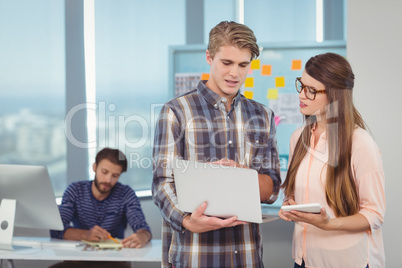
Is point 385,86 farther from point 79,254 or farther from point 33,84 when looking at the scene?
point 33,84

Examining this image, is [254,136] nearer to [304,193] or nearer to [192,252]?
[304,193]

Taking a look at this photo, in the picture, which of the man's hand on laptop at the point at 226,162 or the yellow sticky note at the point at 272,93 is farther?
the yellow sticky note at the point at 272,93

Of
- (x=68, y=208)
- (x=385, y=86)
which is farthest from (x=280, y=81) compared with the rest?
(x=68, y=208)

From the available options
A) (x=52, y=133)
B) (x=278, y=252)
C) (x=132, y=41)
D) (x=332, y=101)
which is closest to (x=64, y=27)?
(x=132, y=41)

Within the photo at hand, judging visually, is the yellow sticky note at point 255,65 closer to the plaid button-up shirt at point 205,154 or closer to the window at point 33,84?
the window at point 33,84

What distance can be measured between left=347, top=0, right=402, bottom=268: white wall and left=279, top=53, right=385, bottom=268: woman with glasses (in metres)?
1.39

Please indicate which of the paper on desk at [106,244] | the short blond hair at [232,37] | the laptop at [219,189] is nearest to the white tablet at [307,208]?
the laptop at [219,189]

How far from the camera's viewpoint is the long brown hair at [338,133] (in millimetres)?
1791

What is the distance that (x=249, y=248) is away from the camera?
5.85ft

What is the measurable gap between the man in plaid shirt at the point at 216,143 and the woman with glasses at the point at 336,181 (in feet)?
0.52

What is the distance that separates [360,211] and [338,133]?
0.30 meters

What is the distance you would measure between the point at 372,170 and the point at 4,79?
314 centimetres

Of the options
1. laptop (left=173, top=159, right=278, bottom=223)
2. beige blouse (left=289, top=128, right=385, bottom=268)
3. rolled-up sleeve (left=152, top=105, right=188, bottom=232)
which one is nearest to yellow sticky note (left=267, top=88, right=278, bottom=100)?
beige blouse (left=289, top=128, right=385, bottom=268)

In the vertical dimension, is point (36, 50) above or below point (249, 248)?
above
